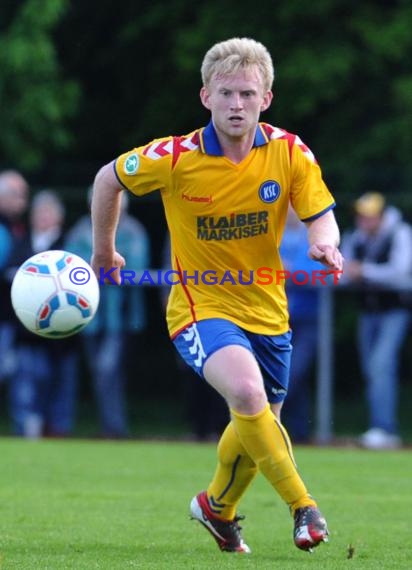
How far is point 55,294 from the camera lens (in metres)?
7.13

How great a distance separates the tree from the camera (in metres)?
17.4

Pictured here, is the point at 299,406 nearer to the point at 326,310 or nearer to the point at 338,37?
the point at 326,310

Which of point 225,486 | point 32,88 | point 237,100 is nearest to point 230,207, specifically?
point 237,100

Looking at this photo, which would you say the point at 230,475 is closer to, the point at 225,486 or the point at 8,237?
the point at 225,486

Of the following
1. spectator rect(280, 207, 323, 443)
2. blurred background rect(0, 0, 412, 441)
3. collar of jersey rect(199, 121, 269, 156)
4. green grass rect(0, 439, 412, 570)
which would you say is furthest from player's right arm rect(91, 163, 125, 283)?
blurred background rect(0, 0, 412, 441)

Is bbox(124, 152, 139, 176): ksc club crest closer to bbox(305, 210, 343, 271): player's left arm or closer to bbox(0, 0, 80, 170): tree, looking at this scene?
bbox(305, 210, 343, 271): player's left arm

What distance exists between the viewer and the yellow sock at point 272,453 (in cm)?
671

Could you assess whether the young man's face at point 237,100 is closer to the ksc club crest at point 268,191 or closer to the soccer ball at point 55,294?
the ksc club crest at point 268,191

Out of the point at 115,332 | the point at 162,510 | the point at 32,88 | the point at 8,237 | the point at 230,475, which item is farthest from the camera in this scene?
the point at 32,88

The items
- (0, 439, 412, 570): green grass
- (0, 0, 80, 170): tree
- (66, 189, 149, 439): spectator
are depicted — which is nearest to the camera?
(0, 439, 412, 570): green grass

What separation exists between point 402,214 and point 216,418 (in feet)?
10.7

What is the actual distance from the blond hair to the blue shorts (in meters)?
1.15

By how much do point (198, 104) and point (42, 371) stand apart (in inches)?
229

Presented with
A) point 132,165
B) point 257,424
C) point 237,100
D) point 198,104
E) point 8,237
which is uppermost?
point 198,104
